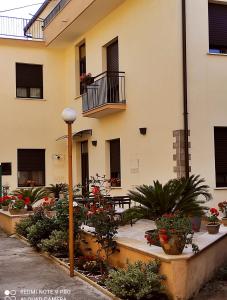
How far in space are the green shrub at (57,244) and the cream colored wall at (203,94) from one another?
4367mm

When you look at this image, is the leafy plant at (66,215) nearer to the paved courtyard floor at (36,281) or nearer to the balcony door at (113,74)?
the paved courtyard floor at (36,281)

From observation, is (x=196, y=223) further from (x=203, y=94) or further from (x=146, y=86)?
(x=146, y=86)

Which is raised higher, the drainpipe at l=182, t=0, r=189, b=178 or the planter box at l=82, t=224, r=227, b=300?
the drainpipe at l=182, t=0, r=189, b=178

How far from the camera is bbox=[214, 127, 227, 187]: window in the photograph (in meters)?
12.7

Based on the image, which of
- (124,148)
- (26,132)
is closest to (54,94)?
(26,132)

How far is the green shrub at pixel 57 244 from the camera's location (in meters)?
9.51

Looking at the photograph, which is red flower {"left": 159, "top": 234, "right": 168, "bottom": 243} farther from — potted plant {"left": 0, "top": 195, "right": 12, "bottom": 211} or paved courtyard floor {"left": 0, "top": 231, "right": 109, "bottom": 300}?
potted plant {"left": 0, "top": 195, "right": 12, "bottom": 211}

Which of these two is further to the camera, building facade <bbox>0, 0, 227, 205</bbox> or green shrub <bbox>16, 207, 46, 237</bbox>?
building facade <bbox>0, 0, 227, 205</bbox>

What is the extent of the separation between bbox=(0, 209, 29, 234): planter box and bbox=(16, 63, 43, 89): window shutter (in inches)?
283

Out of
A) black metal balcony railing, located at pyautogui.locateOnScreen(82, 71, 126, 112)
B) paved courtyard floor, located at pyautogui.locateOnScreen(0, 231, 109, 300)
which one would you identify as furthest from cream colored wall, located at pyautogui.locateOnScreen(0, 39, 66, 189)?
paved courtyard floor, located at pyautogui.locateOnScreen(0, 231, 109, 300)

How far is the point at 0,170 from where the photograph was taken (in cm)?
1844

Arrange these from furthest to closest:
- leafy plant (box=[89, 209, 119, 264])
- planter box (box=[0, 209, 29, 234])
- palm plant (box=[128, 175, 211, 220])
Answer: planter box (box=[0, 209, 29, 234])
palm plant (box=[128, 175, 211, 220])
leafy plant (box=[89, 209, 119, 264])

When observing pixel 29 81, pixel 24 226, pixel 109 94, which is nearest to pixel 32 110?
pixel 29 81

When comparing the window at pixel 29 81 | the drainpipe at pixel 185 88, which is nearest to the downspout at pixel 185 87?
the drainpipe at pixel 185 88
